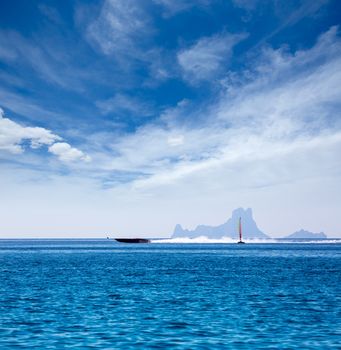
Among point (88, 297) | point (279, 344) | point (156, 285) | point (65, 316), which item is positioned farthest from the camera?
point (156, 285)

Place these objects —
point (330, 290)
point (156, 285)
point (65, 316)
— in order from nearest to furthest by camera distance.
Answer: point (65, 316)
point (330, 290)
point (156, 285)

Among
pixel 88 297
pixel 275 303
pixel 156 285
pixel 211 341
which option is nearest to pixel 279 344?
pixel 211 341

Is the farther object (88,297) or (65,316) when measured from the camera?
(88,297)

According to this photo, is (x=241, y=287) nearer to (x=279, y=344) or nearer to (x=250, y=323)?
(x=250, y=323)

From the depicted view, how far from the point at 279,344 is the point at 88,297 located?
928 inches

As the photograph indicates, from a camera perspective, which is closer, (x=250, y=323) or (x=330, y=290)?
(x=250, y=323)

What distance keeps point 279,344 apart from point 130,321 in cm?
1129

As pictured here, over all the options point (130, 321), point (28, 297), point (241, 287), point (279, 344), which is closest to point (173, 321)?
point (130, 321)

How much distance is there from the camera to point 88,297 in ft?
133

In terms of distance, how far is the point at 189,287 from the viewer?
48.9 meters

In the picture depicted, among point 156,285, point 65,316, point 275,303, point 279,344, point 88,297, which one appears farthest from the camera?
point 156,285

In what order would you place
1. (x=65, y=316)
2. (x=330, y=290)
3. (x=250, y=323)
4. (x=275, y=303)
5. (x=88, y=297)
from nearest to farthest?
(x=250, y=323)
(x=65, y=316)
(x=275, y=303)
(x=88, y=297)
(x=330, y=290)

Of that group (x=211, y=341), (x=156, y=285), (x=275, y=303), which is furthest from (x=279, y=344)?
(x=156, y=285)

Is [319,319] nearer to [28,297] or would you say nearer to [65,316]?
[65,316]
